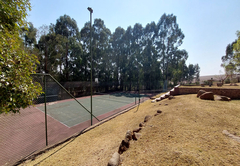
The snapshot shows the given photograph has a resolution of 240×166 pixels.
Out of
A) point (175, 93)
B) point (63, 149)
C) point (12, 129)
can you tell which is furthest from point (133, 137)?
point (175, 93)

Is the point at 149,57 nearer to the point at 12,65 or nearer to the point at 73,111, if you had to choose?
the point at 73,111

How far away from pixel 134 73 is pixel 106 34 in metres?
12.9

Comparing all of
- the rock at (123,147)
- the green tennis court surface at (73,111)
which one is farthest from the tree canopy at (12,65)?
the green tennis court surface at (73,111)

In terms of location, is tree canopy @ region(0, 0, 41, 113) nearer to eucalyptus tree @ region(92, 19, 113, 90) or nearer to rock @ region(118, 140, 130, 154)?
rock @ region(118, 140, 130, 154)

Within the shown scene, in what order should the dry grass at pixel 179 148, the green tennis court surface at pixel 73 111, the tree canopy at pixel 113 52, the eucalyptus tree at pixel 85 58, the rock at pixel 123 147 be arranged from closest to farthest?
the dry grass at pixel 179 148, the rock at pixel 123 147, the green tennis court surface at pixel 73 111, the tree canopy at pixel 113 52, the eucalyptus tree at pixel 85 58

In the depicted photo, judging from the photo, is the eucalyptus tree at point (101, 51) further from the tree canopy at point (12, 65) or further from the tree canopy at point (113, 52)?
the tree canopy at point (12, 65)

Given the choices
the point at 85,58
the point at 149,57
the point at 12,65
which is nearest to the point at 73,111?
the point at 12,65

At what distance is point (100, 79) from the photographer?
25828 mm

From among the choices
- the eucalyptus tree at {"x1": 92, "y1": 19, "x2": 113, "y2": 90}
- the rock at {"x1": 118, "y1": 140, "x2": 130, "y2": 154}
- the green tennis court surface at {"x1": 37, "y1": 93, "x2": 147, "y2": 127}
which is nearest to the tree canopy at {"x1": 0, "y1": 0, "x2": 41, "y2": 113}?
the rock at {"x1": 118, "y1": 140, "x2": 130, "y2": 154}

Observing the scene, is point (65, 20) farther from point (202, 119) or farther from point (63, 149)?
point (202, 119)

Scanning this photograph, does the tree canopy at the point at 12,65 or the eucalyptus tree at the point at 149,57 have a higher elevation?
the eucalyptus tree at the point at 149,57

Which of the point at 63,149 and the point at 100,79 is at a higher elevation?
the point at 100,79

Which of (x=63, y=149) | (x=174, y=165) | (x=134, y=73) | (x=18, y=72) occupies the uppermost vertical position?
(x=134, y=73)

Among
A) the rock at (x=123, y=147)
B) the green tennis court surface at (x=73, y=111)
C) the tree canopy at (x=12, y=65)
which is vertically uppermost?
the tree canopy at (x=12, y=65)
